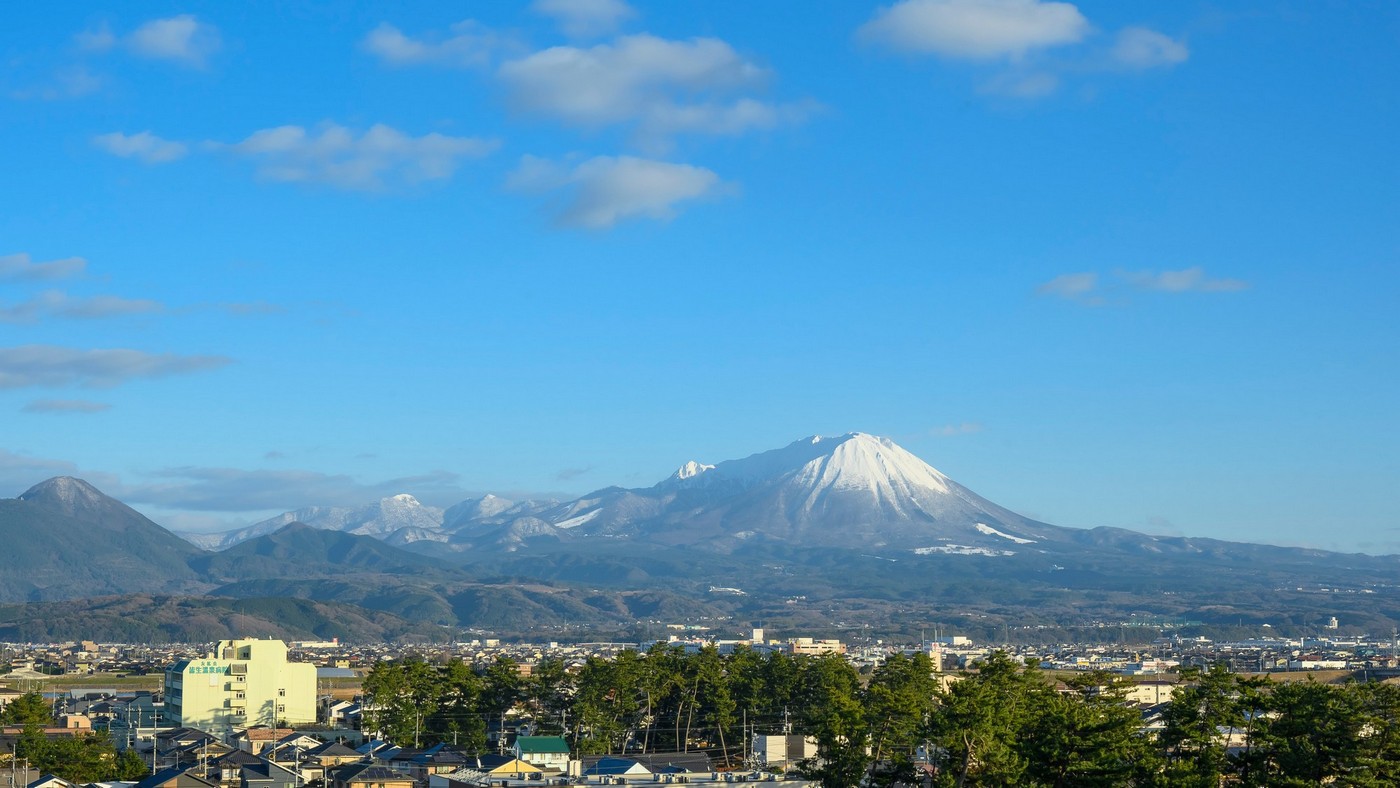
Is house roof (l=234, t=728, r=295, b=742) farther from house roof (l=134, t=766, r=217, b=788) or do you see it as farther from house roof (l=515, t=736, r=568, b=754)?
house roof (l=134, t=766, r=217, b=788)

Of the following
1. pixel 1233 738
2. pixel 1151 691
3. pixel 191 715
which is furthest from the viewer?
pixel 1151 691

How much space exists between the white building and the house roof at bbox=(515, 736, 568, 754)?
1407 centimetres

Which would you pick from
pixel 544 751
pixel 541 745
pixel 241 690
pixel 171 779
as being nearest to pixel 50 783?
pixel 171 779

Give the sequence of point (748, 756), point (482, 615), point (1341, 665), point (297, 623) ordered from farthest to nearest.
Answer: point (482, 615)
point (297, 623)
point (1341, 665)
point (748, 756)

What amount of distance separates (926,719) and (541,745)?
11.9 metres

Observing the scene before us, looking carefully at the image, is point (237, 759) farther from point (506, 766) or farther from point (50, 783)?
point (506, 766)

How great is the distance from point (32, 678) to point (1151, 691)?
51.1 meters

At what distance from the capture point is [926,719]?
32.8m

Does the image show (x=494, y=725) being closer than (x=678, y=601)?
Yes

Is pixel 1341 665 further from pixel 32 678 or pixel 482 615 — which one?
pixel 482 615

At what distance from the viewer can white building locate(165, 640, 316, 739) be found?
173 ft

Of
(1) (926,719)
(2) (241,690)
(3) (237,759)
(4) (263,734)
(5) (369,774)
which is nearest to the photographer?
(1) (926,719)

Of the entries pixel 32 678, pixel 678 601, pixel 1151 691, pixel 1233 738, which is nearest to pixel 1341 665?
pixel 1151 691

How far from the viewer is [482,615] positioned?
186625 millimetres
